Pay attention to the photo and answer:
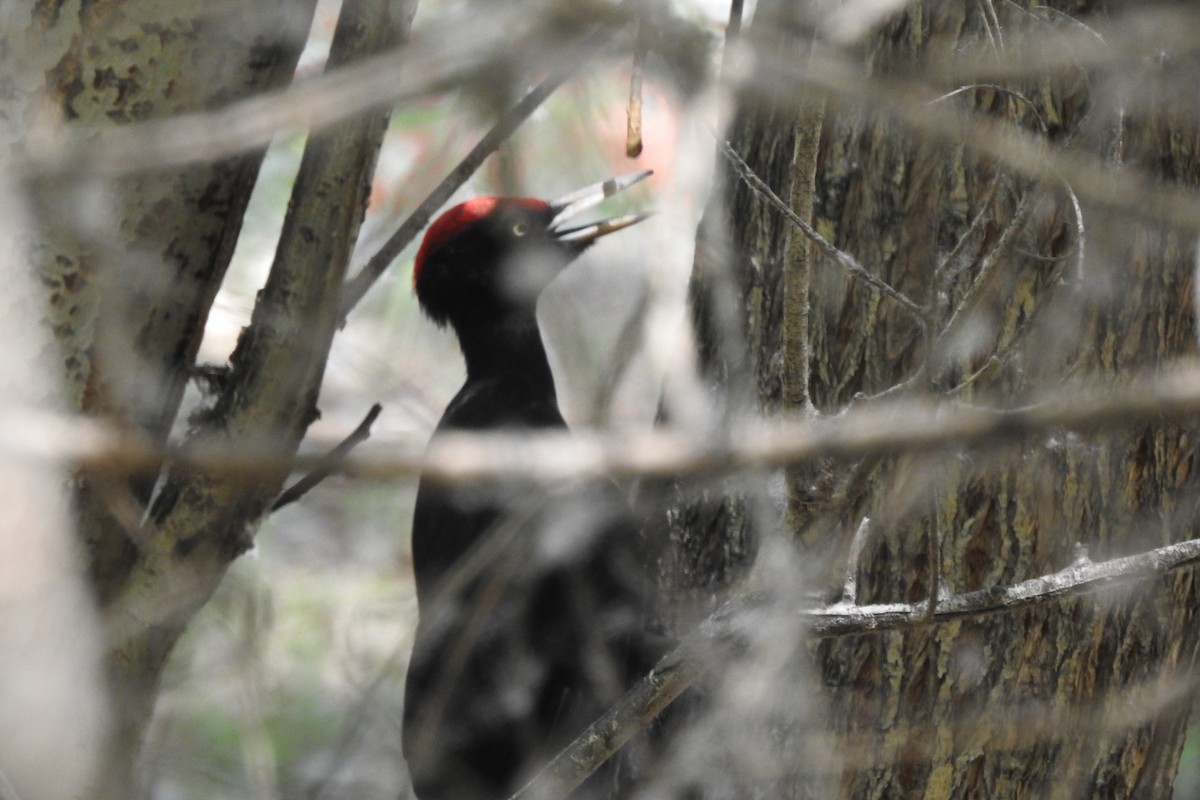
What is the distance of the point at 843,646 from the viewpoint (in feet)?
6.44

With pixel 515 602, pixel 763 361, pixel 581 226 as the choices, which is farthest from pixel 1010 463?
pixel 581 226

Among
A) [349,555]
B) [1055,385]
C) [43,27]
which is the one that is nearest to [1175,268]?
[1055,385]

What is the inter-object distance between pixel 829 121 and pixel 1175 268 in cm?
59

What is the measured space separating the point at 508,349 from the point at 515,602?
75 cm

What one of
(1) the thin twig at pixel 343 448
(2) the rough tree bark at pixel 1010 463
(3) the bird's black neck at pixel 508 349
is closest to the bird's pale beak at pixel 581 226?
(3) the bird's black neck at pixel 508 349

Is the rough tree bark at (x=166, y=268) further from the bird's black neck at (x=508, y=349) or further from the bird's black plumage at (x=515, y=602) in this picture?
the bird's black neck at (x=508, y=349)

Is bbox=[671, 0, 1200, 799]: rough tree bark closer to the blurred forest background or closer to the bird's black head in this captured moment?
the blurred forest background

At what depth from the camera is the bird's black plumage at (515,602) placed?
8.56ft

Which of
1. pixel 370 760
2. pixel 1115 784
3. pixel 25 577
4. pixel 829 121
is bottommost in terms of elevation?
pixel 370 760

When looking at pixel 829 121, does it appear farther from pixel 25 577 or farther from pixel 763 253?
pixel 25 577

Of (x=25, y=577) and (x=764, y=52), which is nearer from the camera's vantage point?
(x=764, y=52)

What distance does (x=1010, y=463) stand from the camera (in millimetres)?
1906

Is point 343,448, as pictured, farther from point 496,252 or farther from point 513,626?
point 496,252

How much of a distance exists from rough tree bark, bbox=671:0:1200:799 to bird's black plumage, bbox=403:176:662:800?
2.16ft
